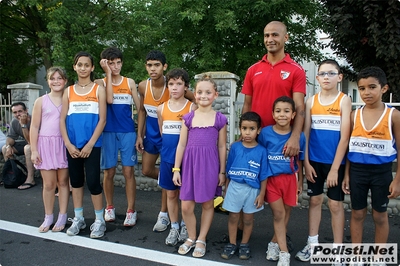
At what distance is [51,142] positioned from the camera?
3.76 meters

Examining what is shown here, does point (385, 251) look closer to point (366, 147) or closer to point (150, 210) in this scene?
point (366, 147)

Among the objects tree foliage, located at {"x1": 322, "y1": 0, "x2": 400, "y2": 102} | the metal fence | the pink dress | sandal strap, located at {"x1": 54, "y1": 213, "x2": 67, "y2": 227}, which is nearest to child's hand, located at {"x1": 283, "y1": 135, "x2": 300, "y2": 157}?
the pink dress

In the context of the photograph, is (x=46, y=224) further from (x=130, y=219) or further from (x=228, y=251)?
(x=228, y=251)

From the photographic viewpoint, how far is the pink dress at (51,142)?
376 cm

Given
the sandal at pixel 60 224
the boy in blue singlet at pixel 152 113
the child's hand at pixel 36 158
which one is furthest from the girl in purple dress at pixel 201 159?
the child's hand at pixel 36 158

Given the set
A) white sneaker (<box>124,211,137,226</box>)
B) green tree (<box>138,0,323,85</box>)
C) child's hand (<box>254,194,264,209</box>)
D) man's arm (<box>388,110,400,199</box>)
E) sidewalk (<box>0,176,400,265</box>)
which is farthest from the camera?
green tree (<box>138,0,323,85</box>)

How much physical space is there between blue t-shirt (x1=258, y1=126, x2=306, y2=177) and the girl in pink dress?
7.60 feet

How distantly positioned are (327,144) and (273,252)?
1.17m

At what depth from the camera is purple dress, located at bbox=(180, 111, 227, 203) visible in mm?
3209

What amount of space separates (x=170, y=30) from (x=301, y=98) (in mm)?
8014

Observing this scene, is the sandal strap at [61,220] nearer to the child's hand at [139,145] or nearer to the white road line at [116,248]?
the white road line at [116,248]

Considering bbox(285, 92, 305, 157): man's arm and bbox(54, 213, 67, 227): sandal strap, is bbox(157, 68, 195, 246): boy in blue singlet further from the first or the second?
bbox(54, 213, 67, 227): sandal strap

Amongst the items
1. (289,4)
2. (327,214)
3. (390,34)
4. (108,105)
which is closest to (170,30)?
(289,4)

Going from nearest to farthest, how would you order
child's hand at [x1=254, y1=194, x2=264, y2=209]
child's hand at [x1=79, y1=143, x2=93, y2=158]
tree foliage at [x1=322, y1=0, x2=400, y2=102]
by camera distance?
child's hand at [x1=254, y1=194, x2=264, y2=209] < child's hand at [x1=79, y1=143, x2=93, y2=158] < tree foliage at [x1=322, y1=0, x2=400, y2=102]
